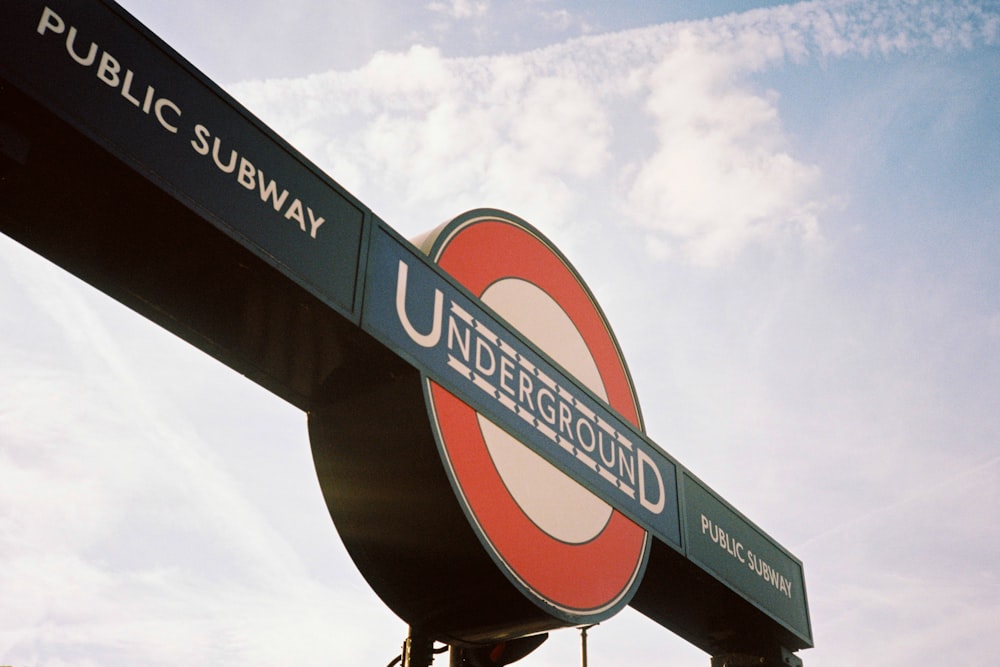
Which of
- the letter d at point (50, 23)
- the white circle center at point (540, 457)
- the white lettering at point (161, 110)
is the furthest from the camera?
the white circle center at point (540, 457)

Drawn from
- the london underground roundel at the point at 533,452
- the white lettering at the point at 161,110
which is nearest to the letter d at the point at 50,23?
the white lettering at the point at 161,110

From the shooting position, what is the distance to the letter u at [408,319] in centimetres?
368

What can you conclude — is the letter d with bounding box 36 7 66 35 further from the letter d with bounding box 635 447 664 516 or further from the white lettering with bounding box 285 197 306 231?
the letter d with bounding box 635 447 664 516

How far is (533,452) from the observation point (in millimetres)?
4250

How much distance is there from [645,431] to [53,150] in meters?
3.55

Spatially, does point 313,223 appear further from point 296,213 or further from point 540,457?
point 540,457

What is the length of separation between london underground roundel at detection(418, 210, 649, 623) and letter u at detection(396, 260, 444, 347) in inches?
7.0

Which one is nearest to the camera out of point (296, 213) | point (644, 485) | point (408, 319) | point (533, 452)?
point (296, 213)

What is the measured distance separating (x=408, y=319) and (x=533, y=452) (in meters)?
0.90

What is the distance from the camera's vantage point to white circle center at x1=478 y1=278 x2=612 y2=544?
404cm

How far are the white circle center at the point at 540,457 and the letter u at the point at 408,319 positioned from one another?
1.28 ft

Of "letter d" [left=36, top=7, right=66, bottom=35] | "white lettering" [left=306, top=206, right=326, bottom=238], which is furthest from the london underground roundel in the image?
"letter d" [left=36, top=7, right=66, bottom=35]

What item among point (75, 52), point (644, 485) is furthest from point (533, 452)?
point (75, 52)

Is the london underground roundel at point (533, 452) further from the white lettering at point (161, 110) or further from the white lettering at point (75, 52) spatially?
the white lettering at point (75, 52)
